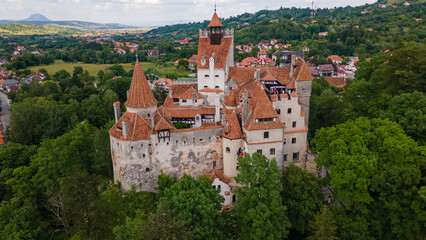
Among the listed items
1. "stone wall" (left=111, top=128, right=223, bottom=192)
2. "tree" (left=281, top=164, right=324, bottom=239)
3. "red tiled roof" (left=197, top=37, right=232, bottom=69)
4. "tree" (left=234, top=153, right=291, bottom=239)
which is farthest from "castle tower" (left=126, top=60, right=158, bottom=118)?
"tree" (left=281, top=164, right=324, bottom=239)

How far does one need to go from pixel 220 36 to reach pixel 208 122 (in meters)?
17.9

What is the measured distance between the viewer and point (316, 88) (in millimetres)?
77500

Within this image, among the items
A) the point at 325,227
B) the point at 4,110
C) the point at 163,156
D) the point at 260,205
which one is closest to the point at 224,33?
the point at 163,156

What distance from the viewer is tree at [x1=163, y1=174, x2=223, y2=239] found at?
29.6m

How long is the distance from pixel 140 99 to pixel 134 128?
4.77 metres

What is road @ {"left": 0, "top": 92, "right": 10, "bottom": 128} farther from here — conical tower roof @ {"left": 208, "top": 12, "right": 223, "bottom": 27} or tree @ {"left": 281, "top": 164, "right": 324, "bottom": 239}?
tree @ {"left": 281, "top": 164, "right": 324, "bottom": 239}

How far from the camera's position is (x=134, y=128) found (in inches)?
→ 1686

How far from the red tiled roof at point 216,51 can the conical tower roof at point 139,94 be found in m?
12.6

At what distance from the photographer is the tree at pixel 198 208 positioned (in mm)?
29594

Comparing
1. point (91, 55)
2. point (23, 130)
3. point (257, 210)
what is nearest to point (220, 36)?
point (257, 210)

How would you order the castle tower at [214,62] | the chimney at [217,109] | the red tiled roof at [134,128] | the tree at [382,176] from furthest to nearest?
the castle tower at [214,62]
the chimney at [217,109]
the red tiled roof at [134,128]
the tree at [382,176]

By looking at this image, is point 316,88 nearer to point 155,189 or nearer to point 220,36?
point 220,36

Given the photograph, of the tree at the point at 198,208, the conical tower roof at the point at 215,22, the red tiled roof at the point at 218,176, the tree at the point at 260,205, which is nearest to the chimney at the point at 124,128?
the tree at the point at 198,208

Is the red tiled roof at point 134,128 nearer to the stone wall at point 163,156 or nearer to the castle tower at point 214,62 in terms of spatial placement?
the stone wall at point 163,156
